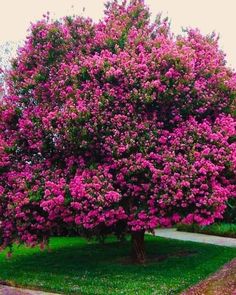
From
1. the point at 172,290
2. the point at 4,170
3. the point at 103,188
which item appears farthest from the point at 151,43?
the point at 172,290

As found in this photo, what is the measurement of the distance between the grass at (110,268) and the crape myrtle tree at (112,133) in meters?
1.31

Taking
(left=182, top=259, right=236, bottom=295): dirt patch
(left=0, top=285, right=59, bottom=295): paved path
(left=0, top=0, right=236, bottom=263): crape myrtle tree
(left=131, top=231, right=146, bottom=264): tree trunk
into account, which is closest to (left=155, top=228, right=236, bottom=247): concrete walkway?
(left=131, top=231, right=146, bottom=264): tree trunk

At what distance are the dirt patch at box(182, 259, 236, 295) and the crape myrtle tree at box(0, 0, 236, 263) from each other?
162 cm

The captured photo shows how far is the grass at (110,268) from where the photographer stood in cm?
1241

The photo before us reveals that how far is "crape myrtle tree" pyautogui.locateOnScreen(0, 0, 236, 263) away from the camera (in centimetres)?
1238

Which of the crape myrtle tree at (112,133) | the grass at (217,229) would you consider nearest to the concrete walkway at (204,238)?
the grass at (217,229)

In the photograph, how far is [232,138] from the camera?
1338cm

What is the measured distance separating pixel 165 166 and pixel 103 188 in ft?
5.59

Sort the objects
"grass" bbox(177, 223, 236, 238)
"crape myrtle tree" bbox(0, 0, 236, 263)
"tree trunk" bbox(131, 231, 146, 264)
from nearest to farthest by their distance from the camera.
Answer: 1. "crape myrtle tree" bbox(0, 0, 236, 263)
2. "tree trunk" bbox(131, 231, 146, 264)
3. "grass" bbox(177, 223, 236, 238)

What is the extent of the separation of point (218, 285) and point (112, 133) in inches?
190

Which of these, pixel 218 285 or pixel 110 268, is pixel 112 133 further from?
pixel 218 285

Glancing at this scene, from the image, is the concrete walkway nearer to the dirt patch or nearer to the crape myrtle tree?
the dirt patch

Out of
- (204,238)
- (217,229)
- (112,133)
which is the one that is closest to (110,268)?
(112,133)

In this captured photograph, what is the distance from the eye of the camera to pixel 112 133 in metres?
12.9
